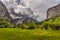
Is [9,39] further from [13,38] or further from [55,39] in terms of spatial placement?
[55,39]

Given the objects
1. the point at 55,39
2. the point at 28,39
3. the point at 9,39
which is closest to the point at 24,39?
the point at 28,39

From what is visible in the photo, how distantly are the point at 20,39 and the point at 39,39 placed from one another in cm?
588

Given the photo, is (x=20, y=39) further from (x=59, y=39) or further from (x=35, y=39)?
(x=59, y=39)

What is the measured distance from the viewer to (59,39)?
5319cm

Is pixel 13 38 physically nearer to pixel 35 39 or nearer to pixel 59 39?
pixel 35 39

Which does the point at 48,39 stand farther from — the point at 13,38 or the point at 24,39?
the point at 13,38

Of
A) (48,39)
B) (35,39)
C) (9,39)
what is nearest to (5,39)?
(9,39)

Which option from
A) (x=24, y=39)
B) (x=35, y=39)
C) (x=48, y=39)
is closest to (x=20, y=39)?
(x=24, y=39)

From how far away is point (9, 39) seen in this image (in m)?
51.4

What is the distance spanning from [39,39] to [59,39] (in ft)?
19.9

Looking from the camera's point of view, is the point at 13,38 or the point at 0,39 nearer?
the point at 0,39

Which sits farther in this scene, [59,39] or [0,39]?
[59,39]

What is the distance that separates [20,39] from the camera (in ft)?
167

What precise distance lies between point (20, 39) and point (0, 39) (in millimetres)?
5679
